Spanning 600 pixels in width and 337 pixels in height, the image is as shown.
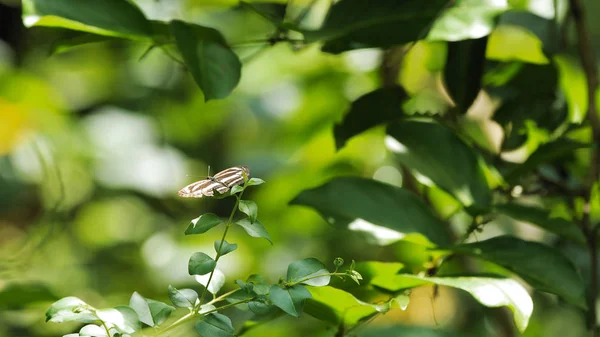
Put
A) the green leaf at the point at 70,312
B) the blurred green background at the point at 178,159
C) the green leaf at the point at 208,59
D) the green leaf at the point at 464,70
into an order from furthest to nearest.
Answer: the blurred green background at the point at 178,159 → the green leaf at the point at 464,70 → the green leaf at the point at 208,59 → the green leaf at the point at 70,312

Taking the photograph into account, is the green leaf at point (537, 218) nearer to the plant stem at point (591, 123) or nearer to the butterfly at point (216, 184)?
the plant stem at point (591, 123)

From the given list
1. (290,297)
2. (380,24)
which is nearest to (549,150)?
(380,24)

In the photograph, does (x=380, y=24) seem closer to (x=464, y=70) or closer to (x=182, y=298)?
(x=464, y=70)

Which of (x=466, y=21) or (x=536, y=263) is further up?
(x=466, y=21)

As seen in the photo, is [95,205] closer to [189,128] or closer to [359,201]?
[189,128]

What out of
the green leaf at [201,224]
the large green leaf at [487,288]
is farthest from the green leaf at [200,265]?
the large green leaf at [487,288]
